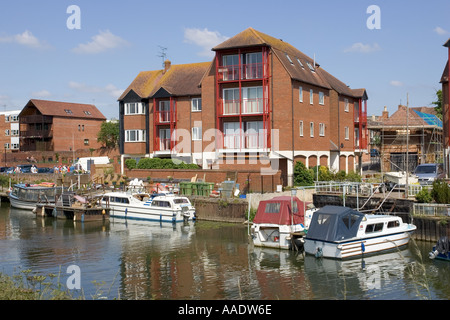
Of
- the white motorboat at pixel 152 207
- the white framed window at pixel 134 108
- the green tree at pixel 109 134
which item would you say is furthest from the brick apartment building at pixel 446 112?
the green tree at pixel 109 134

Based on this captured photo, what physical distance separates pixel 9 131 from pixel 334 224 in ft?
284

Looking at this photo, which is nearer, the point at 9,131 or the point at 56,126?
the point at 56,126

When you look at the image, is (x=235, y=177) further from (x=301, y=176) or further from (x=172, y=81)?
(x=172, y=81)

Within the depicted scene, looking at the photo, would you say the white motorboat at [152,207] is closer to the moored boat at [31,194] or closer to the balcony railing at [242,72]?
the moored boat at [31,194]

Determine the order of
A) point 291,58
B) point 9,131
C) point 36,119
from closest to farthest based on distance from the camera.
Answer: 1. point 291,58
2. point 36,119
3. point 9,131

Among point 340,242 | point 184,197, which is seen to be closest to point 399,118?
point 184,197

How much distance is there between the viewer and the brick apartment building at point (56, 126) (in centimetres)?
8212

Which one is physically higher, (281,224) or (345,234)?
(281,224)

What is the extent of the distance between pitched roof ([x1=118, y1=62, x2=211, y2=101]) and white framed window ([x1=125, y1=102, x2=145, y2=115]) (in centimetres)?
104

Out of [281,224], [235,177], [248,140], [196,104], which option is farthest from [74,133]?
[281,224]

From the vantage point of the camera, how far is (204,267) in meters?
23.3

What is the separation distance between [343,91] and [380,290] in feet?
124

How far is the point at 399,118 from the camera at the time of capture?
179 feet
